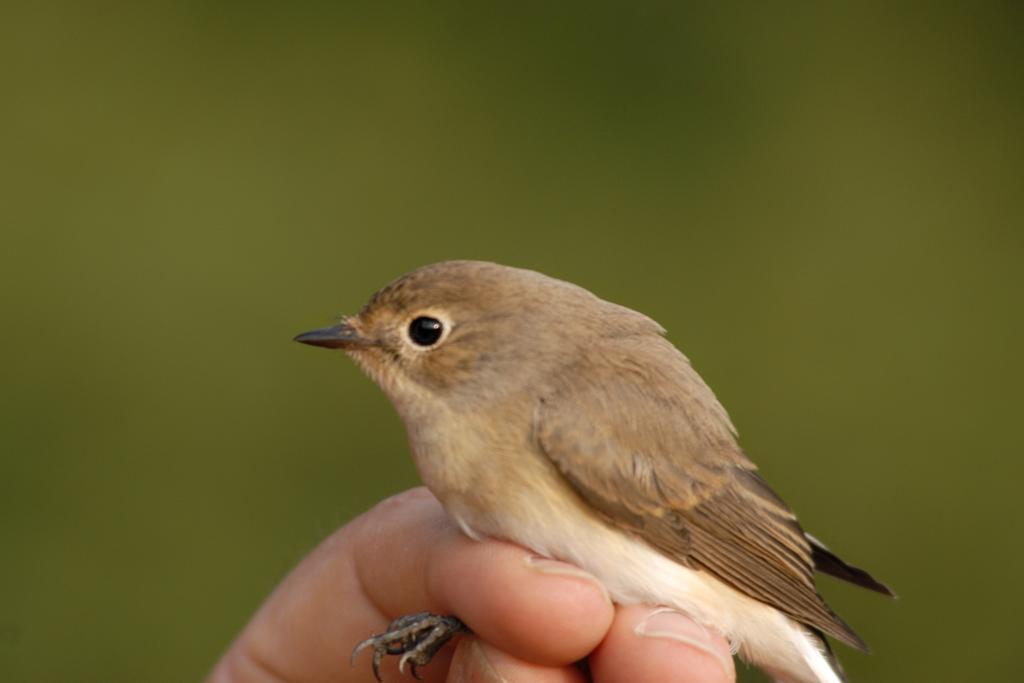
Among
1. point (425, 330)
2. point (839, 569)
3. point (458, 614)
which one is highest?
point (425, 330)

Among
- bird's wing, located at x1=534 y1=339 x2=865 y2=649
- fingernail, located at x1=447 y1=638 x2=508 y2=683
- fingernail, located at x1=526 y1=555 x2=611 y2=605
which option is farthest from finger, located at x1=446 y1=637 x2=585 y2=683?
bird's wing, located at x1=534 y1=339 x2=865 y2=649

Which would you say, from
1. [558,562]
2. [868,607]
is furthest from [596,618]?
[868,607]

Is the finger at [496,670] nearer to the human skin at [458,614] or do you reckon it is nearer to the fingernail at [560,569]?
the human skin at [458,614]

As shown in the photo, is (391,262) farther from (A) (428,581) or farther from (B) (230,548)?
(A) (428,581)

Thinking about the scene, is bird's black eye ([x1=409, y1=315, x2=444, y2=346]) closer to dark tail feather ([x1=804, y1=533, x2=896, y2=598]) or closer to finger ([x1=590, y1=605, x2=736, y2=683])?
finger ([x1=590, y1=605, x2=736, y2=683])

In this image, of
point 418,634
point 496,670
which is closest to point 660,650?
point 496,670

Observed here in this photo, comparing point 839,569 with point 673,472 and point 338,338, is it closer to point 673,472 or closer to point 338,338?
point 673,472

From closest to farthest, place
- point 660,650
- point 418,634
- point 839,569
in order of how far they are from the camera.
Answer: point 660,650 < point 418,634 < point 839,569
